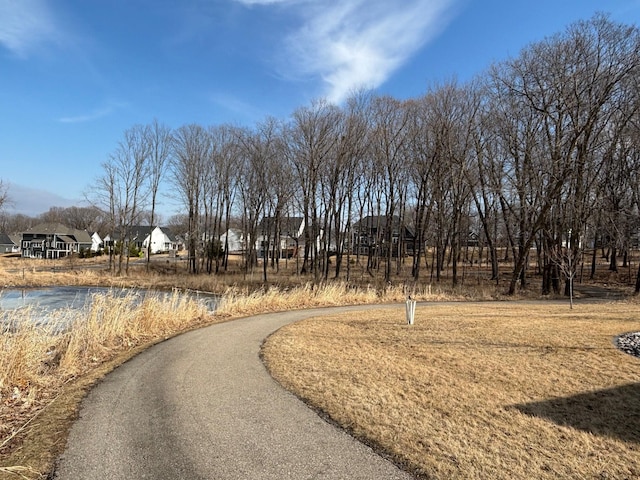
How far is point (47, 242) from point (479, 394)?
294 ft

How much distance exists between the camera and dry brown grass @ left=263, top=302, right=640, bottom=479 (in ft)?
13.0

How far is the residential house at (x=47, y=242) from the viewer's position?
7775 centimetres

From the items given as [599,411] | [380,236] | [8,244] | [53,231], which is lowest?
[599,411]

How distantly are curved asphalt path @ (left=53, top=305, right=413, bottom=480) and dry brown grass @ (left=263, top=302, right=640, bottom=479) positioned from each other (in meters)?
0.39

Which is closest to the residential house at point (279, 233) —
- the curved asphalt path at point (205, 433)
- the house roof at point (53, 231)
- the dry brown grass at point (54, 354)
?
the dry brown grass at point (54, 354)

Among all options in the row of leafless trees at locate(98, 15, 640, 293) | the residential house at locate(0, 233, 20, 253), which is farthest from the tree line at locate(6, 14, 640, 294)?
the residential house at locate(0, 233, 20, 253)

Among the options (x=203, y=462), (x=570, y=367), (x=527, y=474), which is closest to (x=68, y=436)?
(x=203, y=462)

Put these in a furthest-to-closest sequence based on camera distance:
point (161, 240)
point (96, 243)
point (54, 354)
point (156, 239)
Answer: point (161, 240) → point (96, 243) → point (156, 239) → point (54, 354)

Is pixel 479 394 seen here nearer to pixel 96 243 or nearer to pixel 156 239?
pixel 156 239

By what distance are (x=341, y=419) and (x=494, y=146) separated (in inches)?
1068

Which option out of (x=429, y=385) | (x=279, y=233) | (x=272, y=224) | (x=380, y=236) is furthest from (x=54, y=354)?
(x=380, y=236)

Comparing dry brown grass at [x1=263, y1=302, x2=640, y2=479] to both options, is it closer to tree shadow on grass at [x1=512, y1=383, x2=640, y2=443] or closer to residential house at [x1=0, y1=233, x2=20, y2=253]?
tree shadow on grass at [x1=512, y1=383, x2=640, y2=443]

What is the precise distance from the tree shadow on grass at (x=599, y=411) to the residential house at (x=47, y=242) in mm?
85865

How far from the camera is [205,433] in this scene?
14.9 feet
